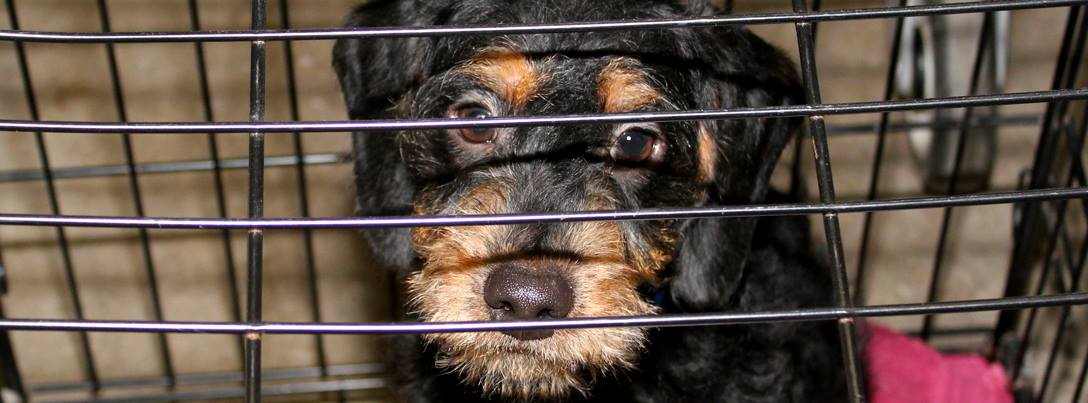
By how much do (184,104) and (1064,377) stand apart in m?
3.17

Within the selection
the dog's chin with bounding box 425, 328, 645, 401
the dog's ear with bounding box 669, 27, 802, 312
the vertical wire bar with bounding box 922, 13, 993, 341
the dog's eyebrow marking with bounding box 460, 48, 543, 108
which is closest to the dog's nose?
the dog's chin with bounding box 425, 328, 645, 401

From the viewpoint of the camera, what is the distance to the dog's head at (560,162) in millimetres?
1741

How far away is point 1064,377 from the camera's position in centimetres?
325

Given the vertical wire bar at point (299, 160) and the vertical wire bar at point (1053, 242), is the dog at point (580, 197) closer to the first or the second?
the vertical wire bar at point (299, 160)

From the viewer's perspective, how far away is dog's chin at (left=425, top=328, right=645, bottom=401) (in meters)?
1.77

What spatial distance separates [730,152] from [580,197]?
16.8 inches

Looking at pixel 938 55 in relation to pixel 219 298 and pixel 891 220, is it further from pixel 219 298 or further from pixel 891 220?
pixel 219 298

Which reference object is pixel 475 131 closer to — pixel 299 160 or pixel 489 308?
pixel 489 308

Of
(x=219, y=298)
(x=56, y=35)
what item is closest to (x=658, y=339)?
(x=56, y=35)

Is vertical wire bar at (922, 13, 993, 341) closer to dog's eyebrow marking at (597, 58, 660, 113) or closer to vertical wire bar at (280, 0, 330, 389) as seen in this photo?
dog's eyebrow marking at (597, 58, 660, 113)

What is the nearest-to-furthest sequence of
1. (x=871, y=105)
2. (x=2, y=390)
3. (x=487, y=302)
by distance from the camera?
(x=871, y=105), (x=487, y=302), (x=2, y=390)

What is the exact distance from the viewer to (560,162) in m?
1.89

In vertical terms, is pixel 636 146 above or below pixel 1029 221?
below

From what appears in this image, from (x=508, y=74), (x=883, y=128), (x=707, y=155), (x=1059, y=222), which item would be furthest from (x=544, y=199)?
(x=1059, y=222)
